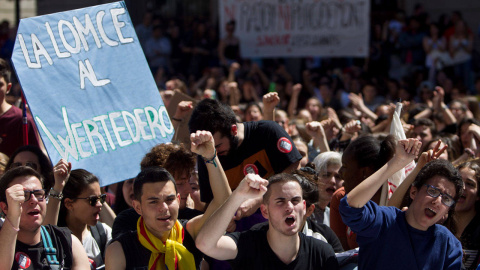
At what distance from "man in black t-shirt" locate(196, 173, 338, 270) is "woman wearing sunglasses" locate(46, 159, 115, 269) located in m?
1.17

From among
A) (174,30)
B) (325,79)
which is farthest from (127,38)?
(174,30)

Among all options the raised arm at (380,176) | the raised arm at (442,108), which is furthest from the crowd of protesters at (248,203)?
the raised arm at (442,108)

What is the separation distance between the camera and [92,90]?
5031 millimetres

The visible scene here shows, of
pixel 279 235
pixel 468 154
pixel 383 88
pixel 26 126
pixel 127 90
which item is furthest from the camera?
pixel 383 88

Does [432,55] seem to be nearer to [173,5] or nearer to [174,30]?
[174,30]

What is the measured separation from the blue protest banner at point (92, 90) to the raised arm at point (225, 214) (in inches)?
→ 63.7

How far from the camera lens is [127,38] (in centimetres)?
522

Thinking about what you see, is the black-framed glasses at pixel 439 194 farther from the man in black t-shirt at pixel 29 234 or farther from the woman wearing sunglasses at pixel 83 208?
the woman wearing sunglasses at pixel 83 208

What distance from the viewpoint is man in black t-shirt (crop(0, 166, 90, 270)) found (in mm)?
3510

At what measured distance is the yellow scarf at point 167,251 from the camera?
3.62 meters

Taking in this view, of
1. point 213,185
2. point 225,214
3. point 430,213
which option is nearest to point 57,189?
point 213,185

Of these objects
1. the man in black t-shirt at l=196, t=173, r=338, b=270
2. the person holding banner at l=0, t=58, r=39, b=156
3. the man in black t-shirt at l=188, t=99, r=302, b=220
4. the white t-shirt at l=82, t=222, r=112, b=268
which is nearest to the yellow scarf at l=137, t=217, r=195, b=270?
the man in black t-shirt at l=196, t=173, r=338, b=270

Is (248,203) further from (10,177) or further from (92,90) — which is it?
(92,90)

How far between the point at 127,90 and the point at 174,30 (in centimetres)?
912
